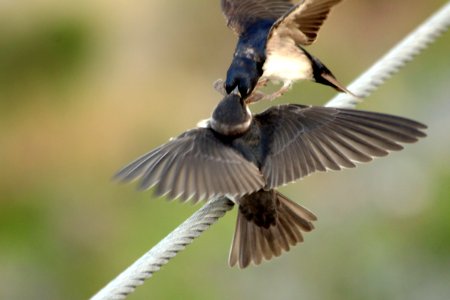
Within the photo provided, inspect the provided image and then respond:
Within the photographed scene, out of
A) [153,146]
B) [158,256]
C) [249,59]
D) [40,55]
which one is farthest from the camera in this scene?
[40,55]

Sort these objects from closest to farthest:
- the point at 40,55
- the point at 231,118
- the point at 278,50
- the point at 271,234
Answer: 1. the point at 231,118
2. the point at 271,234
3. the point at 278,50
4. the point at 40,55

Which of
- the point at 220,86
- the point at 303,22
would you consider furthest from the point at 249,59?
the point at 303,22

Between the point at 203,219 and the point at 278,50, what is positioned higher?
the point at 278,50

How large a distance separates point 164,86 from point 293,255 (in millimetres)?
1446

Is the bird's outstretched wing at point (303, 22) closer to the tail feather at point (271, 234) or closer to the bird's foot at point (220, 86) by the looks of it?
the bird's foot at point (220, 86)

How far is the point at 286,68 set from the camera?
3.81 m

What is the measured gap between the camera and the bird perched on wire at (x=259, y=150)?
10.3 ft

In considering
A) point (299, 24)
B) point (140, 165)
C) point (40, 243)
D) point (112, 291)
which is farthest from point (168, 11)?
point (112, 291)

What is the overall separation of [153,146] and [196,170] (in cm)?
284

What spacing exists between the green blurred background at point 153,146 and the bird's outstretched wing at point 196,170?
6.22ft

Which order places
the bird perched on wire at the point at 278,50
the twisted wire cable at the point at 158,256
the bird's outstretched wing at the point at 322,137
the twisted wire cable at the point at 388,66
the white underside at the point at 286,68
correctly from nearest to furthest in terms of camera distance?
the twisted wire cable at the point at 158,256
the bird's outstretched wing at the point at 322,137
the twisted wire cable at the point at 388,66
the bird perched on wire at the point at 278,50
the white underside at the point at 286,68

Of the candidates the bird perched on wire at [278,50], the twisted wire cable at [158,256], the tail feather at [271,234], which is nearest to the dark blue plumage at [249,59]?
the bird perched on wire at [278,50]

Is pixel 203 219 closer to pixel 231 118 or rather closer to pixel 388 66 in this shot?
pixel 231 118

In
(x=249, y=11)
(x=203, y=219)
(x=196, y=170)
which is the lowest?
(x=203, y=219)
